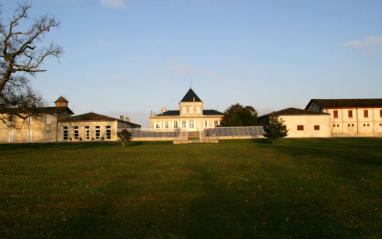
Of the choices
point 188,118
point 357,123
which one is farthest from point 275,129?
point 188,118

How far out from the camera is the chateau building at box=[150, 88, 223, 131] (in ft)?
222

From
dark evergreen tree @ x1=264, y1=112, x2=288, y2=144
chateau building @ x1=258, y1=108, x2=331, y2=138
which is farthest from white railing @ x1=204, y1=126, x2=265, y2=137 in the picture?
dark evergreen tree @ x1=264, y1=112, x2=288, y2=144

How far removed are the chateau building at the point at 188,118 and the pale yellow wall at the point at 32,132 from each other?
20609mm

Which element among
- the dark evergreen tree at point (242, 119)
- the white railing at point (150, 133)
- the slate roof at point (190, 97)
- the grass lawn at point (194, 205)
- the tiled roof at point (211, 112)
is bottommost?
the grass lawn at point (194, 205)

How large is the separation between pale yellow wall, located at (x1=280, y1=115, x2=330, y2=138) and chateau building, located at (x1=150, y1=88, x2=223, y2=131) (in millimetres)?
19082

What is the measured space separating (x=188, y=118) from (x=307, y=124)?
82.0 ft

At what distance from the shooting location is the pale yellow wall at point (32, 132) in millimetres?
51844

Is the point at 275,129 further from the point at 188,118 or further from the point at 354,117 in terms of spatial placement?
the point at 188,118

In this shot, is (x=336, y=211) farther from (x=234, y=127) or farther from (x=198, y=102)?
(x=198, y=102)

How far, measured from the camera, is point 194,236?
5.79 m

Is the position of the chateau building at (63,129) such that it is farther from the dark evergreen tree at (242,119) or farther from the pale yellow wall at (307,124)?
the pale yellow wall at (307,124)

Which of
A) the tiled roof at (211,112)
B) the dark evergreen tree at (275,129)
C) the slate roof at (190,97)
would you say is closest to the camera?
the dark evergreen tree at (275,129)

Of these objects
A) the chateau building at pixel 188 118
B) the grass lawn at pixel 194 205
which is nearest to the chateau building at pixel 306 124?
the chateau building at pixel 188 118

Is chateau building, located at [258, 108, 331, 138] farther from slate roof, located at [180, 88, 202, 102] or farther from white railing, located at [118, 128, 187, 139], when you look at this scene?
slate roof, located at [180, 88, 202, 102]
